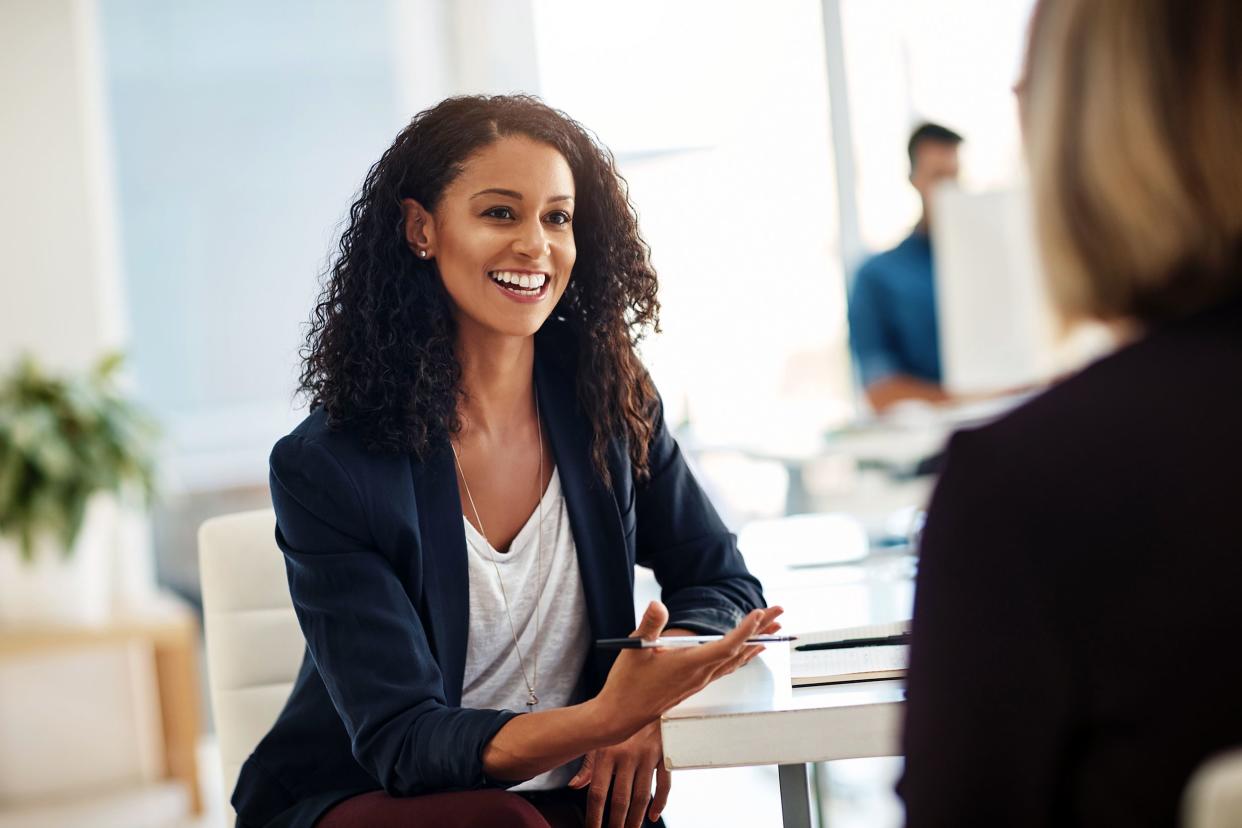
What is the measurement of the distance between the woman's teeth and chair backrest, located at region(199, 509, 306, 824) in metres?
0.42

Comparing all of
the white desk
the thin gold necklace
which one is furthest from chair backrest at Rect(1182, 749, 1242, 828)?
the thin gold necklace

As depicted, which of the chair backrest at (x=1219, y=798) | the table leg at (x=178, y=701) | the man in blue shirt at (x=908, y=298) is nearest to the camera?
the chair backrest at (x=1219, y=798)

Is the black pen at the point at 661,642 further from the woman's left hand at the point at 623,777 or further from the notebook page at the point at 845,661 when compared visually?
the woman's left hand at the point at 623,777

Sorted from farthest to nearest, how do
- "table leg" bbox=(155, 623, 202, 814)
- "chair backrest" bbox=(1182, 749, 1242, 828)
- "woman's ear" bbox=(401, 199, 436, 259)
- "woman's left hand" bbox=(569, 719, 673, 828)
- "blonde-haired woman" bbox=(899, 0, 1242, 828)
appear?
"table leg" bbox=(155, 623, 202, 814) < "woman's ear" bbox=(401, 199, 436, 259) < "woman's left hand" bbox=(569, 719, 673, 828) < "blonde-haired woman" bbox=(899, 0, 1242, 828) < "chair backrest" bbox=(1182, 749, 1242, 828)

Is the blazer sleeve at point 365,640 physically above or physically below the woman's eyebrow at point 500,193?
below

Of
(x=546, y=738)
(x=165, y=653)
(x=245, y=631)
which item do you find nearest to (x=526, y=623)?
(x=546, y=738)

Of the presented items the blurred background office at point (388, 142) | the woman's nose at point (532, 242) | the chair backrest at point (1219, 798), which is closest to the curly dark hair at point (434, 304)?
the woman's nose at point (532, 242)

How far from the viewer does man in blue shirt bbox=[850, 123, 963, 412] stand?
12.3 ft

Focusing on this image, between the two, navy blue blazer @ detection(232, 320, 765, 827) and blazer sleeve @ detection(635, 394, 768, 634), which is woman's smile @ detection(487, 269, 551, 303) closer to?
navy blue blazer @ detection(232, 320, 765, 827)

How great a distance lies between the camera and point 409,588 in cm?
139

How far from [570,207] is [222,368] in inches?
131

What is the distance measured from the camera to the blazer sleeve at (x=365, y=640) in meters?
1.23

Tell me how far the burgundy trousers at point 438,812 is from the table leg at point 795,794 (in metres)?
0.22

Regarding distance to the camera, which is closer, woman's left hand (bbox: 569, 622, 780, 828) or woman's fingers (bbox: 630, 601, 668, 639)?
woman's fingers (bbox: 630, 601, 668, 639)
